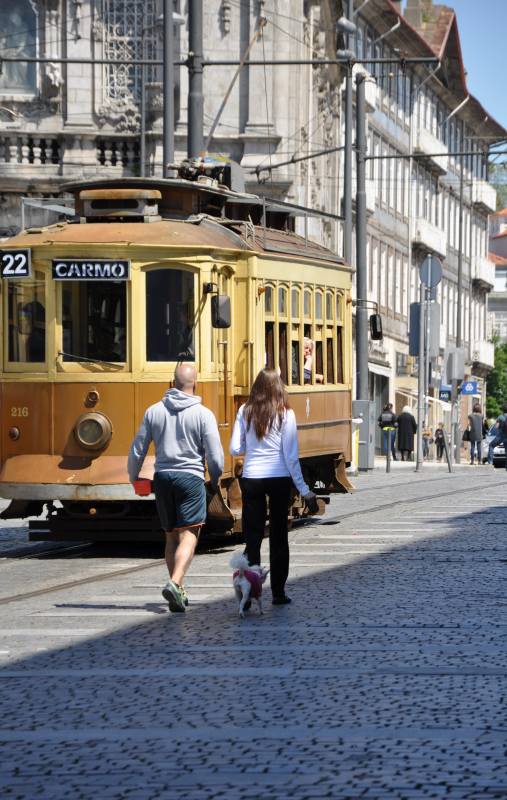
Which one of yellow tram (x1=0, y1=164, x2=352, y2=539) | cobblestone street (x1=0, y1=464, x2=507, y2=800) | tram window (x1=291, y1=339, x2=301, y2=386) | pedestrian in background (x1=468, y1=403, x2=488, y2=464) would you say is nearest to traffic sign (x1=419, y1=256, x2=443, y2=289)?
pedestrian in background (x1=468, y1=403, x2=488, y2=464)

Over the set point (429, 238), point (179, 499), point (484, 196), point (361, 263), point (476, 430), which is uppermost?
point (484, 196)

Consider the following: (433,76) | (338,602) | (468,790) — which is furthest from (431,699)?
(433,76)

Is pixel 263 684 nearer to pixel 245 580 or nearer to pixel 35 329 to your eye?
pixel 245 580

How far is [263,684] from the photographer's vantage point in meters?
9.53

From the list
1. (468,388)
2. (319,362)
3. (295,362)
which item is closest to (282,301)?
(295,362)

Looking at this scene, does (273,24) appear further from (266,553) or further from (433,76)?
(433,76)

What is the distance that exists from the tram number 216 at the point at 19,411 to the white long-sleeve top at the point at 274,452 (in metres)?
5.22

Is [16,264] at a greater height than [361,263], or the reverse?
[361,263]

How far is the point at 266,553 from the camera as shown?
716 inches

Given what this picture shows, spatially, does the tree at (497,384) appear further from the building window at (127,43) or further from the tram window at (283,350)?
the tram window at (283,350)

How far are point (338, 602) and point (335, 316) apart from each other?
29.7 feet

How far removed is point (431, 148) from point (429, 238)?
11.1 feet

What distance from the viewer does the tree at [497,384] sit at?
10869cm

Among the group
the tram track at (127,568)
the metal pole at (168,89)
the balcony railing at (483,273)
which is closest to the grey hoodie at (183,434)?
the tram track at (127,568)
